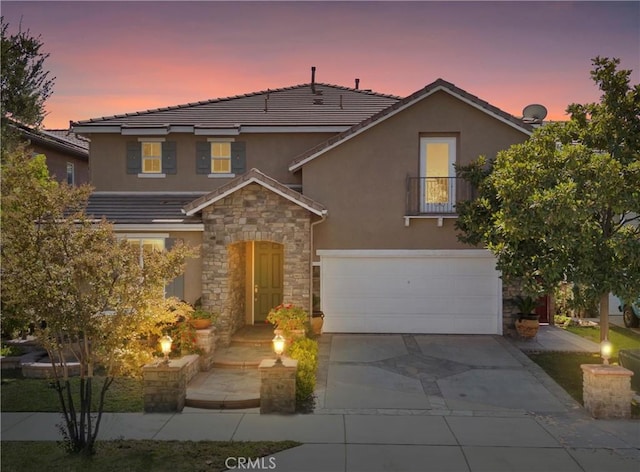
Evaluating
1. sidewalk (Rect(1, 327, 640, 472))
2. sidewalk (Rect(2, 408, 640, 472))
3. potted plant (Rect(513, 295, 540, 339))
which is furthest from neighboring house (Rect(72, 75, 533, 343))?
sidewalk (Rect(2, 408, 640, 472))

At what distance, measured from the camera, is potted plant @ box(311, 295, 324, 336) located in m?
14.1

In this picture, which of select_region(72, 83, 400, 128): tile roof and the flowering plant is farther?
select_region(72, 83, 400, 128): tile roof

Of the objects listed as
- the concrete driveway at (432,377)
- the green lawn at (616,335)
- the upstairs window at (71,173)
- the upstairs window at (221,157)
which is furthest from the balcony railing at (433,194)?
the upstairs window at (71,173)

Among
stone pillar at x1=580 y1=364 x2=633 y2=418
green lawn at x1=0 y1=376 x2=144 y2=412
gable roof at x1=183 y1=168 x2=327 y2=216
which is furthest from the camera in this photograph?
gable roof at x1=183 y1=168 x2=327 y2=216

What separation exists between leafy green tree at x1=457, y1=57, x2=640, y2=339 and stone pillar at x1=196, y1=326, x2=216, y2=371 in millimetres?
6863

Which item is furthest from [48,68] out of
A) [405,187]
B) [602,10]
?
[602,10]

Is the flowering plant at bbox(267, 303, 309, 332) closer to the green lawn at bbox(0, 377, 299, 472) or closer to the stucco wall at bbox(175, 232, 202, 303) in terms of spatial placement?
the stucco wall at bbox(175, 232, 202, 303)

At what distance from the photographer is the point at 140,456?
6.96 m

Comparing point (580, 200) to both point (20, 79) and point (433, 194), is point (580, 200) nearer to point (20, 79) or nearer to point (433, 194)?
point (433, 194)

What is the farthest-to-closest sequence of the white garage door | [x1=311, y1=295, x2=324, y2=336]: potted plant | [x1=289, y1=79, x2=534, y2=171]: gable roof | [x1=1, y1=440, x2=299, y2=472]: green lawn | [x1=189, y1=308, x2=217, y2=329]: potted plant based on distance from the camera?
the white garage door < [x1=289, y1=79, x2=534, y2=171]: gable roof < [x1=311, y1=295, x2=324, y2=336]: potted plant < [x1=189, y1=308, x2=217, y2=329]: potted plant < [x1=1, y1=440, x2=299, y2=472]: green lawn

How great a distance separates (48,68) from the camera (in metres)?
9.52

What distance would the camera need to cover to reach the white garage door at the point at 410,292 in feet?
47.8

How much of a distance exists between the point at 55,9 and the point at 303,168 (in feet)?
24.5

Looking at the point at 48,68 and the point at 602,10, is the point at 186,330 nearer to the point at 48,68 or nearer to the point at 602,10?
the point at 48,68
